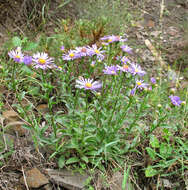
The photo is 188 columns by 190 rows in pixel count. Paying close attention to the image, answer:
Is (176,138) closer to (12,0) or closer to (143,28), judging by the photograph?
(143,28)

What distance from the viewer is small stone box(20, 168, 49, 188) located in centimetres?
171

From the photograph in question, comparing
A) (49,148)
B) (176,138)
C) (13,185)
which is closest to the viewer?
(13,185)

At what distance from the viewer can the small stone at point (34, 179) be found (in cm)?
171

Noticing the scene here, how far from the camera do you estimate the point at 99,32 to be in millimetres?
3430

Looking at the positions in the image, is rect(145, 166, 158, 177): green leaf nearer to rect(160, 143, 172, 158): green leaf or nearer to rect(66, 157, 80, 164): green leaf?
rect(160, 143, 172, 158): green leaf

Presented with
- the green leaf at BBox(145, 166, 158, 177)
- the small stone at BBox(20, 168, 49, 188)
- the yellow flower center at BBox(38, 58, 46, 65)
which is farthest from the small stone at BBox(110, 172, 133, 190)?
the yellow flower center at BBox(38, 58, 46, 65)

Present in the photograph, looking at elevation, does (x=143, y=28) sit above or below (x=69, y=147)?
above

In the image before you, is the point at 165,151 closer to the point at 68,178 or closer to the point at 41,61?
the point at 68,178

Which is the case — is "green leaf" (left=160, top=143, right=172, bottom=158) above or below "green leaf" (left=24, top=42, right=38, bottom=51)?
below

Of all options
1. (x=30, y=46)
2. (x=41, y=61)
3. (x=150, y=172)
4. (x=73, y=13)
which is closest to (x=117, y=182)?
(x=150, y=172)

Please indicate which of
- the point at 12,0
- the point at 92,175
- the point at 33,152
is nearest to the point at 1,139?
the point at 33,152

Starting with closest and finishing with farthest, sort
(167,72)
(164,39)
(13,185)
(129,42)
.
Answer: (13,185), (167,72), (129,42), (164,39)

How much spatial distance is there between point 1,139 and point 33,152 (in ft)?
1.06

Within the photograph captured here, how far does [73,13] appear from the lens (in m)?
4.22
